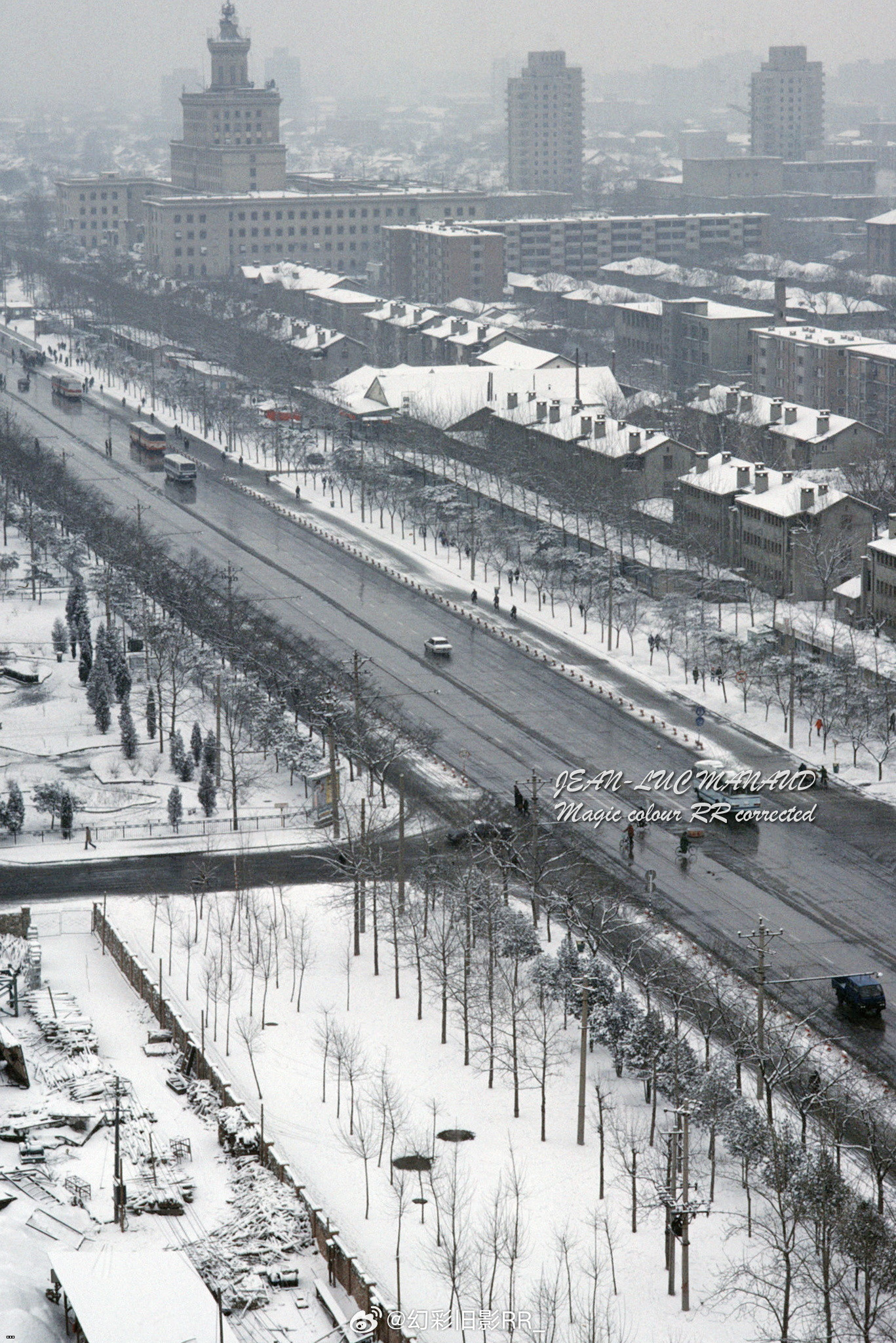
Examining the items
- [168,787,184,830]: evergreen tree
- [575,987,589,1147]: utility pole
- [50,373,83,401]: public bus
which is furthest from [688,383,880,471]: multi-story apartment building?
[575,987,589,1147]: utility pole

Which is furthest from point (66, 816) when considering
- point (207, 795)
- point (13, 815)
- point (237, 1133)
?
point (237, 1133)

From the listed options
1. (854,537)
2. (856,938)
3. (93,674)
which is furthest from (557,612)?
(856,938)

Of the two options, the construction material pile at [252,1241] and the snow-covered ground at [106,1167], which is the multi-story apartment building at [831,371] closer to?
the snow-covered ground at [106,1167]

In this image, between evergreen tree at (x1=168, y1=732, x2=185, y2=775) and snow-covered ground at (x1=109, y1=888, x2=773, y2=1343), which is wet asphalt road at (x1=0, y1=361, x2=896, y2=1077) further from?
evergreen tree at (x1=168, y1=732, x2=185, y2=775)

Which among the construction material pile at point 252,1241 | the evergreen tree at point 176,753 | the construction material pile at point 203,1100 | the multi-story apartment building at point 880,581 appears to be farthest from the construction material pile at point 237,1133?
the multi-story apartment building at point 880,581

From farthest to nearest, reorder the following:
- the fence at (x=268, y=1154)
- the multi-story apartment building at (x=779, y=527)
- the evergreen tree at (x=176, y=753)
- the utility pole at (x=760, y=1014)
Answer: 1. the multi-story apartment building at (x=779, y=527)
2. the evergreen tree at (x=176, y=753)
3. the utility pole at (x=760, y=1014)
4. the fence at (x=268, y=1154)

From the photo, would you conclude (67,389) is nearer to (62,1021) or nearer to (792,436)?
(792,436)
